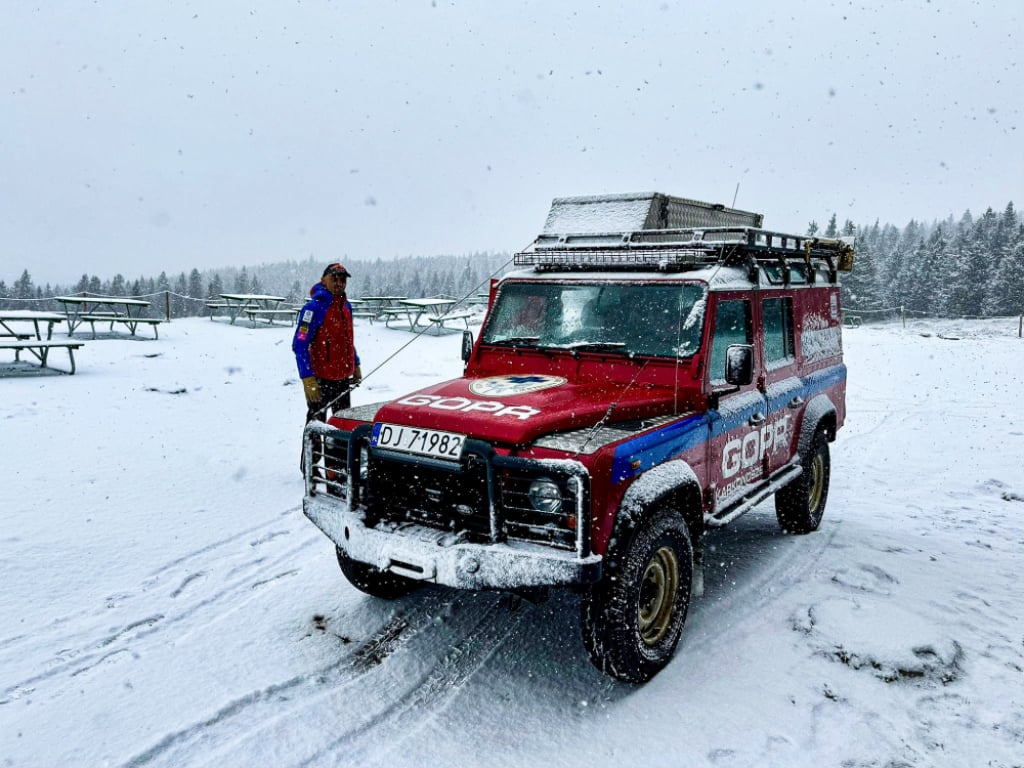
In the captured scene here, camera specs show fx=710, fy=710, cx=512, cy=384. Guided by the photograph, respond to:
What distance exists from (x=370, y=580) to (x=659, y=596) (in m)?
1.85

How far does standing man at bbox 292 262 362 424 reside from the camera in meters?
6.52

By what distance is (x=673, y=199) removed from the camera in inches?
246

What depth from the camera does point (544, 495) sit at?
11.4 ft

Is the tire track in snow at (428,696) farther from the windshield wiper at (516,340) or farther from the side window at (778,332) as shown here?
the side window at (778,332)

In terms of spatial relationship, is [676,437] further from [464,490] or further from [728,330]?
[464,490]

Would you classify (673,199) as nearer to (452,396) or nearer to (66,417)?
(452,396)

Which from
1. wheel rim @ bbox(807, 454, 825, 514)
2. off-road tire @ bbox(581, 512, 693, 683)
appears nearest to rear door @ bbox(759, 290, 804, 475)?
wheel rim @ bbox(807, 454, 825, 514)

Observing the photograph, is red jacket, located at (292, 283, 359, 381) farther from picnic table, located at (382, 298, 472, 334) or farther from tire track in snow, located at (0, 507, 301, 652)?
picnic table, located at (382, 298, 472, 334)

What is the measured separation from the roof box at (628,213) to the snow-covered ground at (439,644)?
281cm

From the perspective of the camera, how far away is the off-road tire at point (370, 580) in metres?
4.56

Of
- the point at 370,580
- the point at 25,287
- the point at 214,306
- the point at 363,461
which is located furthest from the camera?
the point at 25,287

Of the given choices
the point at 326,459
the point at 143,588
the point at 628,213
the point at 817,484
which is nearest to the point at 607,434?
the point at 326,459

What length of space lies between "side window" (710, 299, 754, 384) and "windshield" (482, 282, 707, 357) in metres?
0.19

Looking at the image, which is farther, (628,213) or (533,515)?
(628,213)
